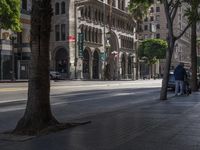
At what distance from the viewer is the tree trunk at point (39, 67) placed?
33.6 ft

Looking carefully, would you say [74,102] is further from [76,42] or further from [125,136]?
[76,42]

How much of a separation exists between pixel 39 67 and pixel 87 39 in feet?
216

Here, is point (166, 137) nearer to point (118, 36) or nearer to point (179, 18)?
point (118, 36)

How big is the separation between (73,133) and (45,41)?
7.45 feet

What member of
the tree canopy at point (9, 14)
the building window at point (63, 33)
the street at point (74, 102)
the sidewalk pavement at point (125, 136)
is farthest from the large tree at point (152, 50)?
the sidewalk pavement at point (125, 136)

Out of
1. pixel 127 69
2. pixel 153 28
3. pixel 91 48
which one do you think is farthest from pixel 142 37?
pixel 91 48

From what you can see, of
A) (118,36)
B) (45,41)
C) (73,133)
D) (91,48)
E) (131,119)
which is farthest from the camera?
(118,36)

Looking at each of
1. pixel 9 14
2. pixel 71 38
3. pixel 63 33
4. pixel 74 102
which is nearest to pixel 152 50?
pixel 63 33

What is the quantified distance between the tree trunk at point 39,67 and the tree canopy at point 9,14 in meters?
27.8

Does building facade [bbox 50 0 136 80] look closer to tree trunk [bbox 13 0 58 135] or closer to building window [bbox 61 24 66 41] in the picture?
building window [bbox 61 24 66 41]

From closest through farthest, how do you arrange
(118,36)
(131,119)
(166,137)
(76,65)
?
1. (166,137)
2. (131,119)
3. (76,65)
4. (118,36)

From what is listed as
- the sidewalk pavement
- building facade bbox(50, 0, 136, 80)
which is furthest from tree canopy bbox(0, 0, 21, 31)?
building facade bbox(50, 0, 136, 80)

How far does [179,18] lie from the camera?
13225cm

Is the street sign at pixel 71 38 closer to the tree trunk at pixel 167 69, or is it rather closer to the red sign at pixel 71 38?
the red sign at pixel 71 38
